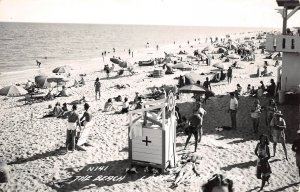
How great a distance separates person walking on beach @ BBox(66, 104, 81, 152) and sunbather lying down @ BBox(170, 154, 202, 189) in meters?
4.07

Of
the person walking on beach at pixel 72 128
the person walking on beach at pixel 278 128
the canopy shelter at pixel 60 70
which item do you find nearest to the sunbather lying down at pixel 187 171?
the person walking on beach at pixel 278 128

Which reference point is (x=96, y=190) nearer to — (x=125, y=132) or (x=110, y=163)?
(x=110, y=163)

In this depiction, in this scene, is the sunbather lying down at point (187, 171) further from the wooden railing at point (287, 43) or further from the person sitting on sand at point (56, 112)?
the wooden railing at point (287, 43)

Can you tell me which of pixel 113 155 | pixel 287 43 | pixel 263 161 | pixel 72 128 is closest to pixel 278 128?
pixel 263 161

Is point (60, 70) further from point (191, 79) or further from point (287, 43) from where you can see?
point (287, 43)

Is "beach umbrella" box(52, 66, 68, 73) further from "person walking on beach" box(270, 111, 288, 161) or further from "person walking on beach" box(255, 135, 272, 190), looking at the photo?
"person walking on beach" box(255, 135, 272, 190)

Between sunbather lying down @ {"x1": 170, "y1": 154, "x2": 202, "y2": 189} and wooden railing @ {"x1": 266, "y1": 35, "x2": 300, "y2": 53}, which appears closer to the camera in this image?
sunbather lying down @ {"x1": 170, "y1": 154, "x2": 202, "y2": 189}

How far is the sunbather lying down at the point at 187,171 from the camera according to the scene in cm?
952

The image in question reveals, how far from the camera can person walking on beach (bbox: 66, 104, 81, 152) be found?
38.6 feet

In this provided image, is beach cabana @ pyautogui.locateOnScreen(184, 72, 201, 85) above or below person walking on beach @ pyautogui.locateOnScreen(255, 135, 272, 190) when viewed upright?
above

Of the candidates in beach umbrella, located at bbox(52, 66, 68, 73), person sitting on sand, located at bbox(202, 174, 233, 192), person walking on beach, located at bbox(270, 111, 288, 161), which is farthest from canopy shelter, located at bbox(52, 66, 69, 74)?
person sitting on sand, located at bbox(202, 174, 233, 192)

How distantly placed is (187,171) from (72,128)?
14.8 ft

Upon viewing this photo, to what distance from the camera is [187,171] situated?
10.0 m

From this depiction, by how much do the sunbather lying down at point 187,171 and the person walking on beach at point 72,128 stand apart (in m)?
4.07
